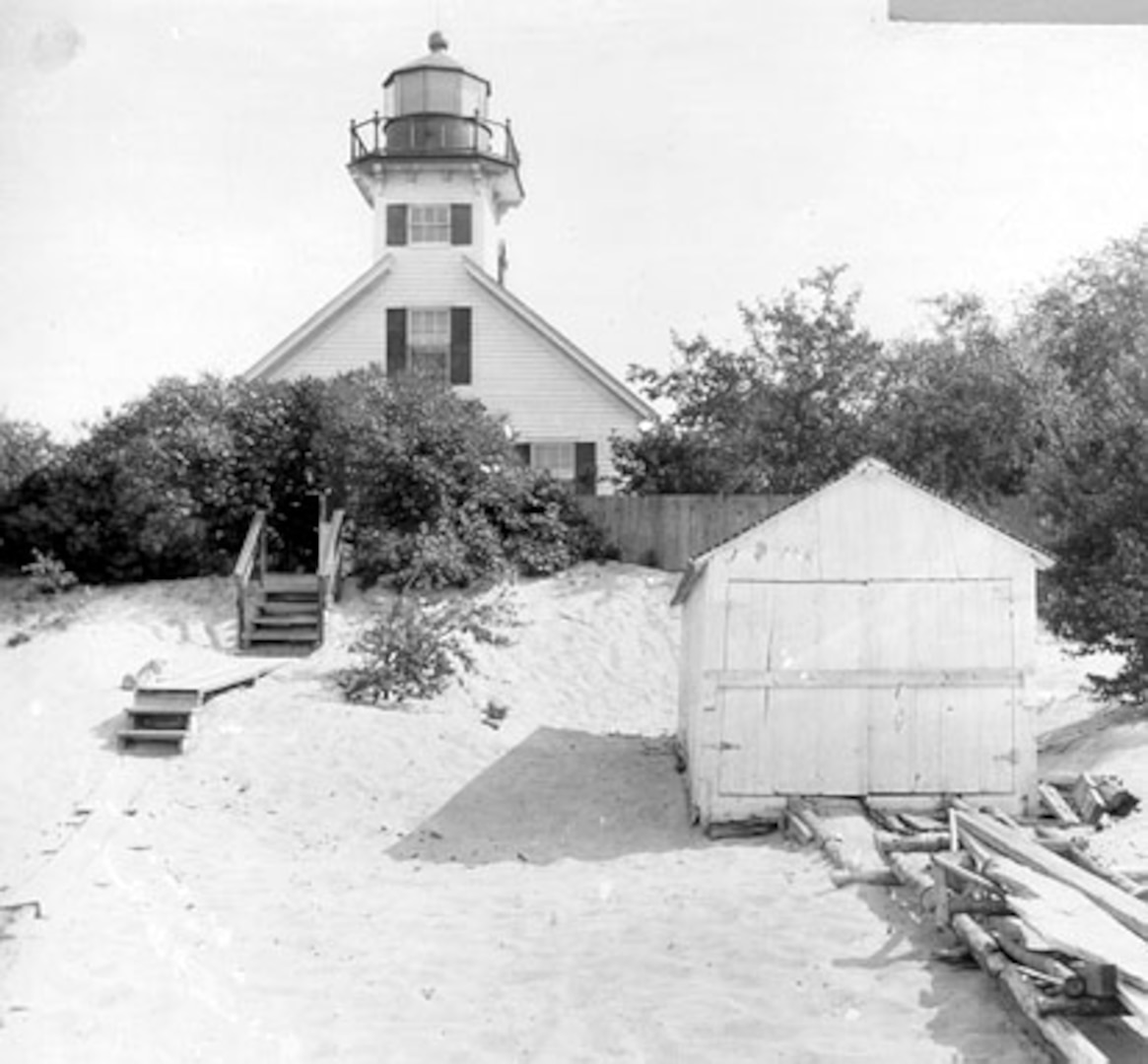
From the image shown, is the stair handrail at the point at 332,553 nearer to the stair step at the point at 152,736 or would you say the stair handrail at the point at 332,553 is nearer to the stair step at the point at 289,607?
the stair step at the point at 289,607

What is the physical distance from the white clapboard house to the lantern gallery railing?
0.02m

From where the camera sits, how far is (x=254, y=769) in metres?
12.6

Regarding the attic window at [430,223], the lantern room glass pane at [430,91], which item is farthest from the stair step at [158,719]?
the lantern room glass pane at [430,91]

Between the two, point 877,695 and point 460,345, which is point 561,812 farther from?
point 460,345

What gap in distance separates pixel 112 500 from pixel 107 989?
46.7ft

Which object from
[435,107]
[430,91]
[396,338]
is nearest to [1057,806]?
[396,338]

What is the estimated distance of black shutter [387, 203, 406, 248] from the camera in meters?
25.5

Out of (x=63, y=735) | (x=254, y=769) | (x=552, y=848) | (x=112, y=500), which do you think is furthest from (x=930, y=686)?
(x=112, y=500)

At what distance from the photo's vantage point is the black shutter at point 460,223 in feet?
83.6

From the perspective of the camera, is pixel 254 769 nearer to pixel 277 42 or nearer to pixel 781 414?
pixel 277 42

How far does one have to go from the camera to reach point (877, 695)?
1113 cm

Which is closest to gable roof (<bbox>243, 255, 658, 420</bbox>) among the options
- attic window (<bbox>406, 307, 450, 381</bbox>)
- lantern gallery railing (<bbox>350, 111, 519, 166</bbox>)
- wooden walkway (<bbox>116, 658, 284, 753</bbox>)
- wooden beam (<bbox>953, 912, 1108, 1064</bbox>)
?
attic window (<bbox>406, 307, 450, 381</bbox>)

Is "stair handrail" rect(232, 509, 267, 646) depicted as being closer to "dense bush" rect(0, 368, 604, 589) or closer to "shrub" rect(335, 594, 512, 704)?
"dense bush" rect(0, 368, 604, 589)

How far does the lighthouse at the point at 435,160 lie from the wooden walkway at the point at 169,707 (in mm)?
13071
